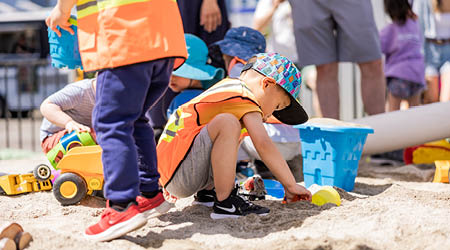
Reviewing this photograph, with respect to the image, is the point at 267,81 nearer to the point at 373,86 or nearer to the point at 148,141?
the point at 148,141

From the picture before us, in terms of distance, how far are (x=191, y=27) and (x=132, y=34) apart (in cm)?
203

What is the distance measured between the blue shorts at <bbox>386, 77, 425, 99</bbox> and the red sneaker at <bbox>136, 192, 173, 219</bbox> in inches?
137

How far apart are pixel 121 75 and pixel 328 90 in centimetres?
217

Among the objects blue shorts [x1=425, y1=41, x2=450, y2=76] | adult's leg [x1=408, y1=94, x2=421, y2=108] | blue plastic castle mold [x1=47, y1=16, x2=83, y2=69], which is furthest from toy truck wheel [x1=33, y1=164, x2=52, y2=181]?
blue shorts [x1=425, y1=41, x2=450, y2=76]

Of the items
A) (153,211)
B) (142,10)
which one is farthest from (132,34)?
(153,211)

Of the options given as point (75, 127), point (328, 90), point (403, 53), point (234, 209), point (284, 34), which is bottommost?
point (234, 209)

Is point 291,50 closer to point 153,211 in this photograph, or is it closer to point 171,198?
point 171,198

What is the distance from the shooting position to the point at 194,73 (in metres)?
3.29

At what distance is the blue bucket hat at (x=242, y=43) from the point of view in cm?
335

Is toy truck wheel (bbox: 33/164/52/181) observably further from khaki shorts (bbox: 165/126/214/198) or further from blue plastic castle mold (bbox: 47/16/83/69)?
khaki shorts (bbox: 165/126/214/198)

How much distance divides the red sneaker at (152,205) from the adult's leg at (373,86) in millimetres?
2058

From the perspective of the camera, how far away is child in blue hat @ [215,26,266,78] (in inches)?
Answer: 131

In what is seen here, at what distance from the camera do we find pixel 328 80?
3635 millimetres

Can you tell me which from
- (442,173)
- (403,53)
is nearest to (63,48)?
(442,173)
